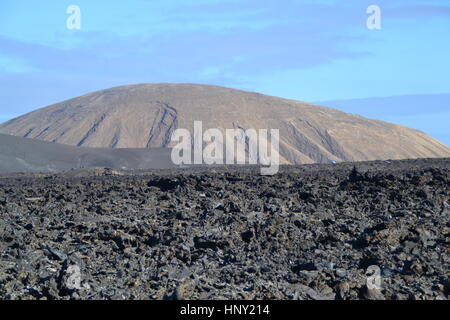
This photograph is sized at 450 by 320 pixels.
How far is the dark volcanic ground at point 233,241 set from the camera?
783 cm

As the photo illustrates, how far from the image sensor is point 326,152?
69.0 m

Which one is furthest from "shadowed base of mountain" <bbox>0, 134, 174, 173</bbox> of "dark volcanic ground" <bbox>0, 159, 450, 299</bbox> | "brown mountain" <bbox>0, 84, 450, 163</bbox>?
"dark volcanic ground" <bbox>0, 159, 450, 299</bbox>

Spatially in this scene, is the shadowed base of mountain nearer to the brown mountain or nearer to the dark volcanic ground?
the brown mountain

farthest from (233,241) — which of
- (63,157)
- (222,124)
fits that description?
(222,124)

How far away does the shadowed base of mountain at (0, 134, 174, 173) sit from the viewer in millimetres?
40406

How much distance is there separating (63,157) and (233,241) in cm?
3550

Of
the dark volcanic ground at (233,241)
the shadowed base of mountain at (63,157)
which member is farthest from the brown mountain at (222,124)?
the dark volcanic ground at (233,241)

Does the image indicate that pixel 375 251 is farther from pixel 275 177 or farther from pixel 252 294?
pixel 275 177

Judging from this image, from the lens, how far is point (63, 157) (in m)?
43.8

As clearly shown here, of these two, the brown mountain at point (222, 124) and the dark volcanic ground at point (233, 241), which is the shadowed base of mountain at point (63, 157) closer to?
the brown mountain at point (222, 124)

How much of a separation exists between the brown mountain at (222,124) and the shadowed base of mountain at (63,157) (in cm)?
2128

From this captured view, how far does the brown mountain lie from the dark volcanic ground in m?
49.7

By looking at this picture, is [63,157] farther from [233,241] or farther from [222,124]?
[233,241]

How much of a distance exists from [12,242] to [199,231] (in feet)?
9.72
